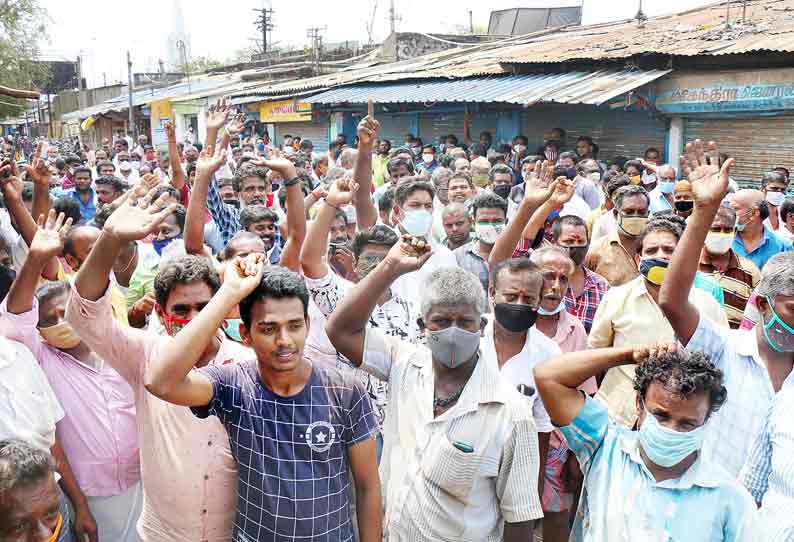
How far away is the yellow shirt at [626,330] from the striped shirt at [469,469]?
110cm

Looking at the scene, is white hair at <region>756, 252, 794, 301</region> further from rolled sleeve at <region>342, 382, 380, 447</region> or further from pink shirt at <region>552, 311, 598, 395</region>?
rolled sleeve at <region>342, 382, 380, 447</region>

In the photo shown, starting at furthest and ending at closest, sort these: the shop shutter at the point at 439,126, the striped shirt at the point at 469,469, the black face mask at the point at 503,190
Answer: the shop shutter at the point at 439,126 < the black face mask at the point at 503,190 < the striped shirt at the point at 469,469

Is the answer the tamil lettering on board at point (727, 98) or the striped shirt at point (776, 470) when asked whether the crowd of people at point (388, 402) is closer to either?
the striped shirt at point (776, 470)

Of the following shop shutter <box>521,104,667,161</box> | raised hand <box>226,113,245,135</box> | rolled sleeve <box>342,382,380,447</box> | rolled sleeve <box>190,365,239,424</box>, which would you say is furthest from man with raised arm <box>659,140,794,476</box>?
shop shutter <box>521,104,667,161</box>

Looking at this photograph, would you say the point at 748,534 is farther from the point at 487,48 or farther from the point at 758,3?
the point at 487,48

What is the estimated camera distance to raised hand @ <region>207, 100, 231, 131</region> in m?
5.38

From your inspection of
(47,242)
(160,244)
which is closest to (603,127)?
(160,244)

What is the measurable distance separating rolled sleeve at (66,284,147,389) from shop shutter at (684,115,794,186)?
1030 cm

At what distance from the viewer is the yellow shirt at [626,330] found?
11.5 feet

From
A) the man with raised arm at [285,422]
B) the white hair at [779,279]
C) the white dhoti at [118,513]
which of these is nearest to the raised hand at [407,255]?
the man with raised arm at [285,422]

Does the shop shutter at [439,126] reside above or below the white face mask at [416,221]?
above

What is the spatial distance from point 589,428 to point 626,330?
4.19 feet

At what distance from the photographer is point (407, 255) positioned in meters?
2.70

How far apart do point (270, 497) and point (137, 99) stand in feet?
129
